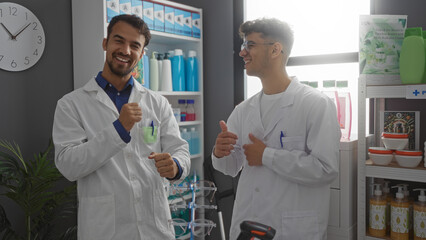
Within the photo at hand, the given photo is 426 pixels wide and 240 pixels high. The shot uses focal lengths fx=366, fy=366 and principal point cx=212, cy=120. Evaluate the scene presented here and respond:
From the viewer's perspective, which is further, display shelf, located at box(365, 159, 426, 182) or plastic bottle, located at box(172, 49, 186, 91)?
plastic bottle, located at box(172, 49, 186, 91)

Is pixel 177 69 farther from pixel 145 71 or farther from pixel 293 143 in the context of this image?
pixel 293 143

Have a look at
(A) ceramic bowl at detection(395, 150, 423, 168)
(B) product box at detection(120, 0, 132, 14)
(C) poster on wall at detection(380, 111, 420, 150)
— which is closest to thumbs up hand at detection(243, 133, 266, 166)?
(A) ceramic bowl at detection(395, 150, 423, 168)

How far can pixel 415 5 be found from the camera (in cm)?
231

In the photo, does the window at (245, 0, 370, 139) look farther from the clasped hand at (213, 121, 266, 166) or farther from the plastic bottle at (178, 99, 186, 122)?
the clasped hand at (213, 121, 266, 166)

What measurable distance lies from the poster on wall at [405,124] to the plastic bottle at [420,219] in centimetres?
40

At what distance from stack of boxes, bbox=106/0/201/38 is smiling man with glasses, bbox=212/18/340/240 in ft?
3.82

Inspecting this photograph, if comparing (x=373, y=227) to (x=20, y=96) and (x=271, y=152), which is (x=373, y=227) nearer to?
(x=271, y=152)

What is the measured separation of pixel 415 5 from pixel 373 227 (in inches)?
55.2

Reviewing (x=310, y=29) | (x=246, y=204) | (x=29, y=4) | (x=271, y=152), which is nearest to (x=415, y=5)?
(x=310, y=29)

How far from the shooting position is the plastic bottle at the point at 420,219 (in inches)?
75.9

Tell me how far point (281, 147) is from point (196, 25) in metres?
1.87

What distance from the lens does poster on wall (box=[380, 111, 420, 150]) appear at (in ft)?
7.39

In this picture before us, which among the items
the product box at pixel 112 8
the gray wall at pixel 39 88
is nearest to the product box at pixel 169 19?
the product box at pixel 112 8

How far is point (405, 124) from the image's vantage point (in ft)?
7.48
